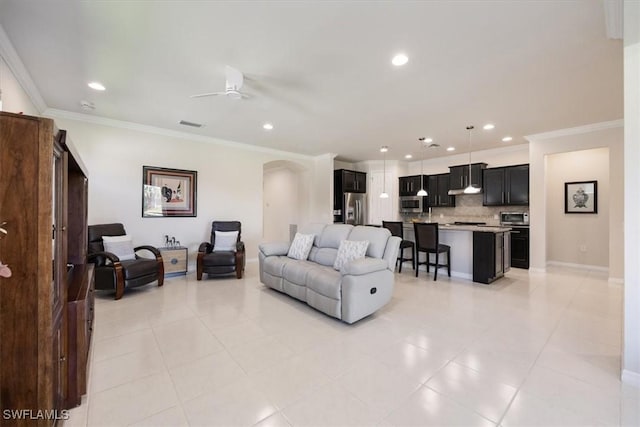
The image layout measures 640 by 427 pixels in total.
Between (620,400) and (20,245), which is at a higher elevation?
(20,245)

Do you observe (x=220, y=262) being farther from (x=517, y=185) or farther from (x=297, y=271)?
(x=517, y=185)

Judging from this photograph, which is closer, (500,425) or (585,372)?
(500,425)

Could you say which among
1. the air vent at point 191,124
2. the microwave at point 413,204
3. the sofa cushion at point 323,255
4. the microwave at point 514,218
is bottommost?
the sofa cushion at point 323,255

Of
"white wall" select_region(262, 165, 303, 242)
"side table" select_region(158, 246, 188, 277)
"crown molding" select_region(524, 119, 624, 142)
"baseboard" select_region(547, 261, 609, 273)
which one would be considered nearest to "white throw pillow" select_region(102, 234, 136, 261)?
"side table" select_region(158, 246, 188, 277)

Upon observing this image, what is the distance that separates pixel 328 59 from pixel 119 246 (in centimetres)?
385

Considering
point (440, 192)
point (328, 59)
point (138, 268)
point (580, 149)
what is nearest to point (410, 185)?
point (440, 192)

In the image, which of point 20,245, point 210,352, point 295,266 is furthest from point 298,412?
point 295,266

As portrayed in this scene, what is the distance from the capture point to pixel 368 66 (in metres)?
2.80

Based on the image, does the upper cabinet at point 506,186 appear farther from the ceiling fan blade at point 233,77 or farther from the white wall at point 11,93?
the white wall at point 11,93

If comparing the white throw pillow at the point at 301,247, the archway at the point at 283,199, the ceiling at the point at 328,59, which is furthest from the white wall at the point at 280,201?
the white throw pillow at the point at 301,247

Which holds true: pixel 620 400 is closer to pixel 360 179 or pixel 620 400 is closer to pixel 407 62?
pixel 407 62

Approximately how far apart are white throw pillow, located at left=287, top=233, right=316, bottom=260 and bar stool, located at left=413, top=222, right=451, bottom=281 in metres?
2.05

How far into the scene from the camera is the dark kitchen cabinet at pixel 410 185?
7.64 m

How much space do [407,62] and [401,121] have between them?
1878mm
